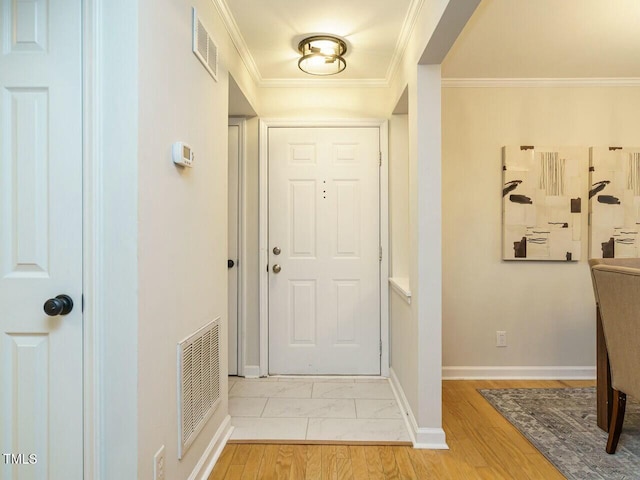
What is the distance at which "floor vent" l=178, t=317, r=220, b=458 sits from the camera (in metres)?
1.60

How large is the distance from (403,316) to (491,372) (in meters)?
1.12

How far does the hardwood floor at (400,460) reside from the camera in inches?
74.0

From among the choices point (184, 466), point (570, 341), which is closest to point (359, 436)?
point (184, 466)

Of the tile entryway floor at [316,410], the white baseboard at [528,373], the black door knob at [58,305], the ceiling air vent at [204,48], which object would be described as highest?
the ceiling air vent at [204,48]

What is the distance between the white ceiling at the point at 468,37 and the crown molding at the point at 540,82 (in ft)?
0.13

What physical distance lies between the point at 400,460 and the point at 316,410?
2.31 ft

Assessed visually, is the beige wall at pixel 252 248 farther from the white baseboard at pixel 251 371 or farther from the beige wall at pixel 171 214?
the beige wall at pixel 171 214

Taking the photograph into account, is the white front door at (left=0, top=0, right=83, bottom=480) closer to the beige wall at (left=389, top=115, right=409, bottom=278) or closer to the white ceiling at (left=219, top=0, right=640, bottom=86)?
the white ceiling at (left=219, top=0, right=640, bottom=86)

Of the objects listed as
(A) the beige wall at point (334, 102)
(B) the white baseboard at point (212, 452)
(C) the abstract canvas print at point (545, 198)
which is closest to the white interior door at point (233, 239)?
(A) the beige wall at point (334, 102)

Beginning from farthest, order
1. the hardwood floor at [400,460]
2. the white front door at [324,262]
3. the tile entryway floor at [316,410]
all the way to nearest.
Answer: the white front door at [324,262] → the tile entryway floor at [316,410] → the hardwood floor at [400,460]

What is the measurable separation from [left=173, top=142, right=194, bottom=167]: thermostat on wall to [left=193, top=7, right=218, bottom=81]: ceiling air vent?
1.60 ft

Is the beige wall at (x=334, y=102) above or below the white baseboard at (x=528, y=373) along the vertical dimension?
above

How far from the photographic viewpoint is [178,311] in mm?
1588

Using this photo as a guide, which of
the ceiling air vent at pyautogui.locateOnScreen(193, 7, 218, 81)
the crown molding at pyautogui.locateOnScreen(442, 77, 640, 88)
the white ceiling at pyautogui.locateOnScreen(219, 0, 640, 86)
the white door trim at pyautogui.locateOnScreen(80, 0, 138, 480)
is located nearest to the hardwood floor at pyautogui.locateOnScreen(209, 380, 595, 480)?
the white door trim at pyautogui.locateOnScreen(80, 0, 138, 480)
